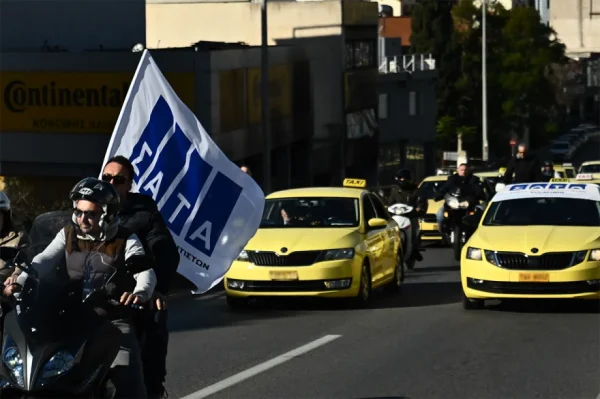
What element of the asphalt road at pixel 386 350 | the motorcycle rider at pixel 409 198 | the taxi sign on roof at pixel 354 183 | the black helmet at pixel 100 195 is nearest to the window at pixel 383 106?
the motorcycle rider at pixel 409 198

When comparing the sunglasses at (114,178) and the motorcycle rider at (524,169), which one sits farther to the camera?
the motorcycle rider at (524,169)

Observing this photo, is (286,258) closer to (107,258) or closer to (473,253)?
(473,253)

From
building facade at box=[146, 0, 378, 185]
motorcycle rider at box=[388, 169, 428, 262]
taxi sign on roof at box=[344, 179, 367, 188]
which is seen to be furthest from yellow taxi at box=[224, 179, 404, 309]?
building facade at box=[146, 0, 378, 185]

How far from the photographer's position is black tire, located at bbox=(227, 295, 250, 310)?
17.1m

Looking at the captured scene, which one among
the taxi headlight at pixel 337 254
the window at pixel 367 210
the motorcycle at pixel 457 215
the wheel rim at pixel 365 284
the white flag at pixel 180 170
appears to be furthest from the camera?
the motorcycle at pixel 457 215

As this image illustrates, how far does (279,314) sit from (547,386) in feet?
19.6

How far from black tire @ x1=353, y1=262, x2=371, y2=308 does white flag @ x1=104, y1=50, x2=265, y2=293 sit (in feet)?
23.5

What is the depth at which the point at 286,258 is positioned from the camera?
16.8m

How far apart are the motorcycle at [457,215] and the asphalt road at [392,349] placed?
19.4 ft

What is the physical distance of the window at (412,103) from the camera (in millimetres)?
73750

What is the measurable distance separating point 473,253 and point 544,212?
1637mm

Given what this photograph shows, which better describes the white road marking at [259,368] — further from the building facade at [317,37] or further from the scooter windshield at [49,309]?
the building facade at [317,37]

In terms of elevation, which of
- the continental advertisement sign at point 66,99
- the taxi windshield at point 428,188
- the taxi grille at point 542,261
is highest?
the continental advertisement sign at point 66,99

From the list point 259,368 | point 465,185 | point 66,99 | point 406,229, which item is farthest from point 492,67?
point 259,368
